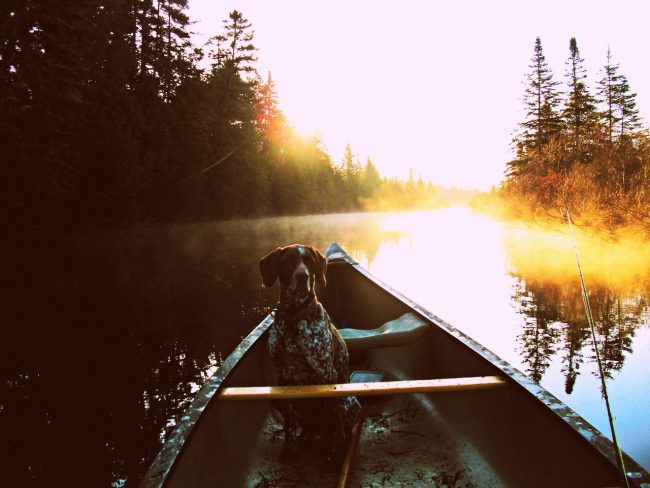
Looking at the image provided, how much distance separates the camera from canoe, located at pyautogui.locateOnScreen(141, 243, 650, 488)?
6.11ft

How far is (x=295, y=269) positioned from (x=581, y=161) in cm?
2003

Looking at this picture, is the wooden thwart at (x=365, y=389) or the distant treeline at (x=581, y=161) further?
the distant treeline at (x=581, y=161)

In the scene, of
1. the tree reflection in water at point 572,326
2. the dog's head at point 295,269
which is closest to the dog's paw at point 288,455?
the dog's head at point 295,269

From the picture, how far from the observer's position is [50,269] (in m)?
12.2

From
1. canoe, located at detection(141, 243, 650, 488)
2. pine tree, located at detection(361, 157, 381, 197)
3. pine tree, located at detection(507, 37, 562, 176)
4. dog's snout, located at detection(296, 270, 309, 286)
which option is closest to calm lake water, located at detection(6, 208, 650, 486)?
canoe, located at detection(141, 243, 650, 488)

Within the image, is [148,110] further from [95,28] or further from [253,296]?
[253,296]

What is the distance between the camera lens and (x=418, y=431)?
10.2 feet

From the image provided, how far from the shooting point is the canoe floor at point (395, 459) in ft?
8.29

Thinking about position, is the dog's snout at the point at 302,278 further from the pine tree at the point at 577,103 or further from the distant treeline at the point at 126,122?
the pine tree at the point at 577,103

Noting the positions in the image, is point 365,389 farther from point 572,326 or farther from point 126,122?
point 126,122

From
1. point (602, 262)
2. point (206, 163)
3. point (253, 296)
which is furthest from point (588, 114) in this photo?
point (253, 296)

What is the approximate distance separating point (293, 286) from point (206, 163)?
27062mm

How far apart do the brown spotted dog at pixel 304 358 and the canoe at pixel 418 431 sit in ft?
0.65

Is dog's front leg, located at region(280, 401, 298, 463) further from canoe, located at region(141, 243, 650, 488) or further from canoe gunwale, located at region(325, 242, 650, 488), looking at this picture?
canoe gunwale, located at region(325, 242, 650, 488)
